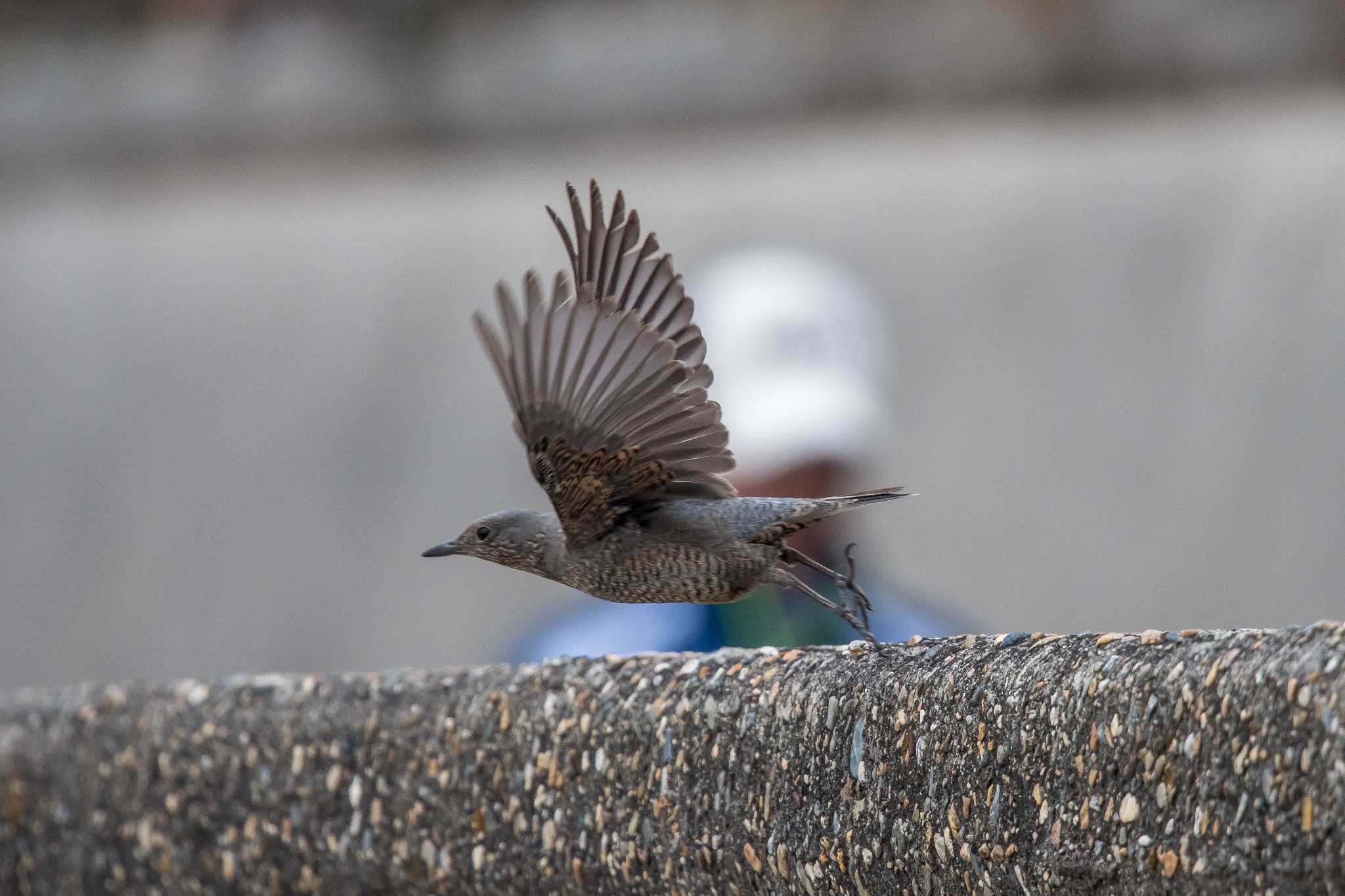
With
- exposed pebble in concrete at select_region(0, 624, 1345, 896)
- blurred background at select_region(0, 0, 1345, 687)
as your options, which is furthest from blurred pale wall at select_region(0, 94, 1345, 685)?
exposed pebble in concrete at select_region(0, 624, 1345, 896)

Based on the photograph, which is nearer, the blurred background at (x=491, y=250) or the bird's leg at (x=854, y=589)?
the bird's leg at (x=854, y=589)

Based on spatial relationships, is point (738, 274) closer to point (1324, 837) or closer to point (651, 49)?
point (651, 49)

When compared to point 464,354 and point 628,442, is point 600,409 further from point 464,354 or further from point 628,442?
point 464,354

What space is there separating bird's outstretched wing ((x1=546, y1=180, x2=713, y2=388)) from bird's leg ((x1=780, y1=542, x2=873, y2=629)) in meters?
0.29

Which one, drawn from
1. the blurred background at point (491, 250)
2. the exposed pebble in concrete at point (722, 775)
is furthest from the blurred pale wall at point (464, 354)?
the exposed pebble in concrete at point (722, 775)

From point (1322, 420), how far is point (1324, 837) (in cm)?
565

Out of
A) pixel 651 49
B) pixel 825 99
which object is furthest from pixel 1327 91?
pixel 651 49

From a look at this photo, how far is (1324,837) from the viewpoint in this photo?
1.30 meters

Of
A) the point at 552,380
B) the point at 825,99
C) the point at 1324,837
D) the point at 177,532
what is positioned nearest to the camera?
the point at 1324,837

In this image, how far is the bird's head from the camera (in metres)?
2.24

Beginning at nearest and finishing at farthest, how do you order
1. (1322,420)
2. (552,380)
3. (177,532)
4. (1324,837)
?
1. (1324,837)
2. (552,380)
3. (1322,420)
4. (177,532)

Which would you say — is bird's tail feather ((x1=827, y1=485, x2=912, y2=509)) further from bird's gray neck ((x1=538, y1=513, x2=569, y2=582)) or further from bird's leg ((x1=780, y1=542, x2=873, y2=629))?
bird's gray neck ((x1=538, y1=513, x2=569, y2=582))

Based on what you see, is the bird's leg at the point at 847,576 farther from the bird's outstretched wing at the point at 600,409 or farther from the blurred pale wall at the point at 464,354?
the blurred pale wall at the point at 464,354

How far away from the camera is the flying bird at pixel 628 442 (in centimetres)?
197
